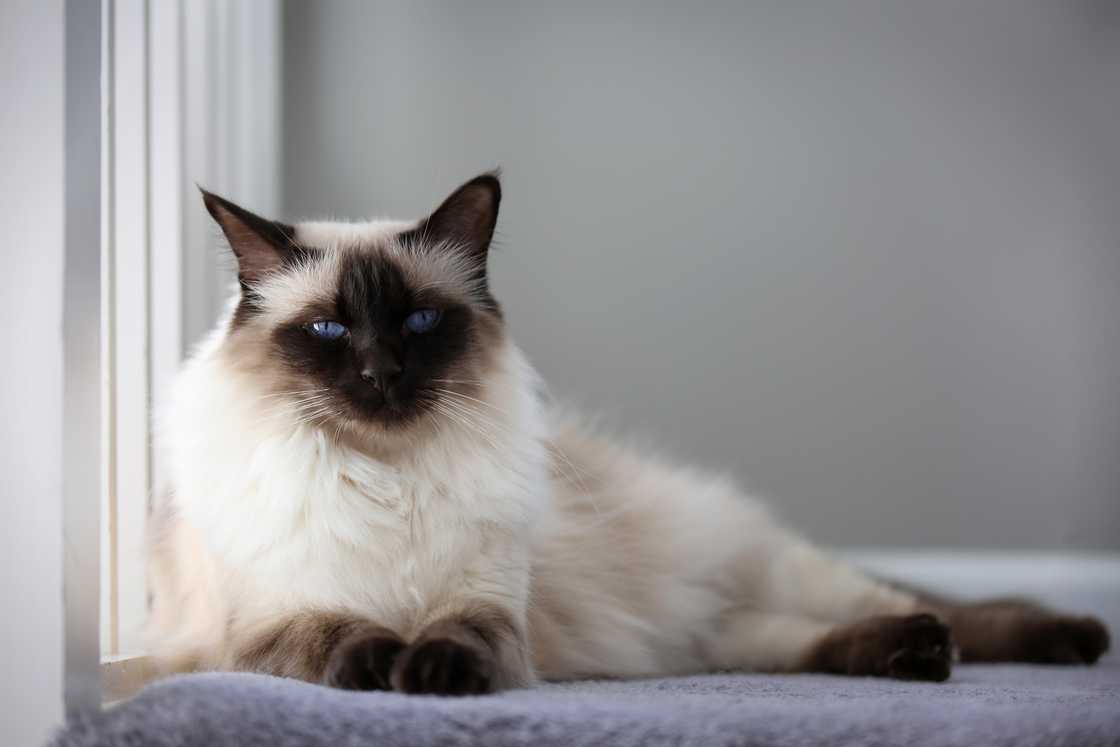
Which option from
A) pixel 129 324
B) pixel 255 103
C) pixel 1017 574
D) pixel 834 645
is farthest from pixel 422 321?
pixel 1017 574

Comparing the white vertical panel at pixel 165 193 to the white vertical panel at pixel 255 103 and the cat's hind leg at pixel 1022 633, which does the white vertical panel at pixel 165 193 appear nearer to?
the white vertical panel at pixel 255 103

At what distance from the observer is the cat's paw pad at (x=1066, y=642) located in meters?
1.77

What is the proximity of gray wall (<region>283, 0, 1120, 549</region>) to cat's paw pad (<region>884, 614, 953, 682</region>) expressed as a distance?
4.43 ft

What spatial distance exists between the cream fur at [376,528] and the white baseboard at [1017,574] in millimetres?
1147

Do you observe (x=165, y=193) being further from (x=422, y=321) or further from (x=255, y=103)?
(x=422, y=321)

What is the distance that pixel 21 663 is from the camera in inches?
42.7

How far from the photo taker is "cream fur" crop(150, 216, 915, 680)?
1264 millimetres

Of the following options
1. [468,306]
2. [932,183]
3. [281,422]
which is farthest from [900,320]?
[281,422]

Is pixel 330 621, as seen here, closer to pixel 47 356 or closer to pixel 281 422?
pixel 281 422

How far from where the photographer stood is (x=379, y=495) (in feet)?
4.24

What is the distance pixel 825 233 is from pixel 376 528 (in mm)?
1930

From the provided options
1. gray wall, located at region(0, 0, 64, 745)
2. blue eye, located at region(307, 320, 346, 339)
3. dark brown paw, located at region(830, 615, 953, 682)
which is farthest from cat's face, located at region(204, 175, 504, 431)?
dark brown paw, located at region(830, 615, 953, 682)

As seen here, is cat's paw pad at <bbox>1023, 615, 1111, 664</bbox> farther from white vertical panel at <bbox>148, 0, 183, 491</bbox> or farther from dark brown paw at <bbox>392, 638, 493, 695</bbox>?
white vertical panel at <bbox>148, 0, 183, 491</bbox>

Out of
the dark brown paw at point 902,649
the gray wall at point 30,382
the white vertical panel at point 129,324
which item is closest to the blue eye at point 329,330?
the gray wall at point 30,382
